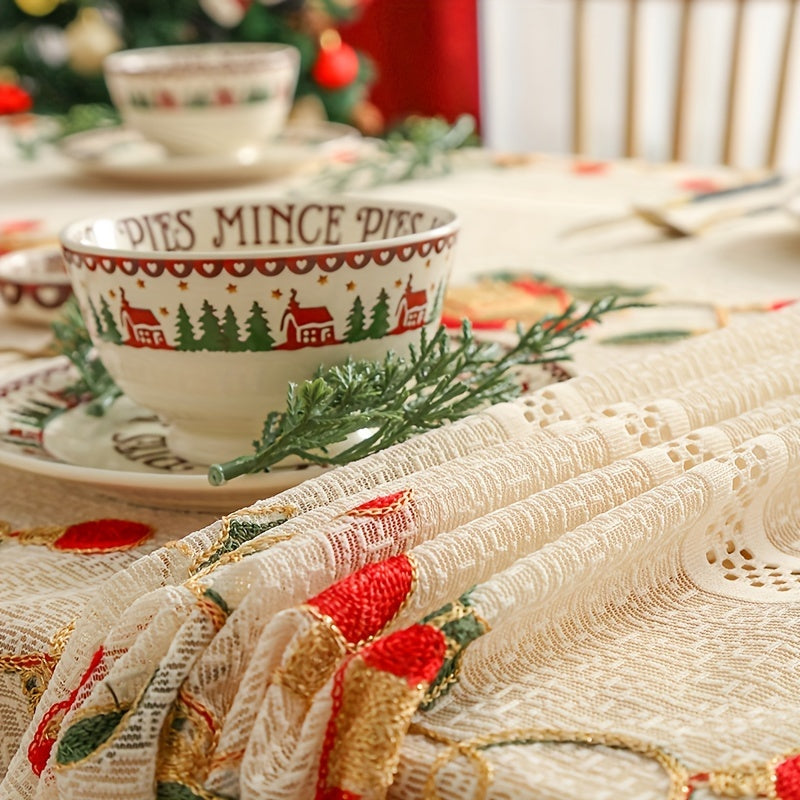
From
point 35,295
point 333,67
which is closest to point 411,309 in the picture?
point 35,295

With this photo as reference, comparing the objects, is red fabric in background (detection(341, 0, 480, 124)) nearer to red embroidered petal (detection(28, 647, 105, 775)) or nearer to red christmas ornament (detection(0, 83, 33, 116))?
red christmas ornament (detection(0, 83, 33, 116))

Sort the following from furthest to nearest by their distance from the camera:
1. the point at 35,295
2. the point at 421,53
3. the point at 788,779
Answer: the point at 421,53 < the point at 35,295 < the point at 788,779

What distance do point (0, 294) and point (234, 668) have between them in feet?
1.68

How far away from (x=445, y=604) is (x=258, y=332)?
18cm

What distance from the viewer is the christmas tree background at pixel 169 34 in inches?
88.6

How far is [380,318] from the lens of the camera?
49 centimetres

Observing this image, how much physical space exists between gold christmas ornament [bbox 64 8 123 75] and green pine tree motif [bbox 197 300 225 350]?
1.66 m

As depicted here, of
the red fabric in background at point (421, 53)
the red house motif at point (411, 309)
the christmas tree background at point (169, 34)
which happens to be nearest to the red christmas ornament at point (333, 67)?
the christmas tree background at point (169, 34)

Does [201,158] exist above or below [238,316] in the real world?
below

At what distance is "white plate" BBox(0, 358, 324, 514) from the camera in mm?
442

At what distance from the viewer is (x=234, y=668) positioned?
1.07 ft

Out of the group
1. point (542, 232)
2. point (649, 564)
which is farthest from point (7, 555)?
point (542, 232)

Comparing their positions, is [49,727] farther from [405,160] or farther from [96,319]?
[405,160]

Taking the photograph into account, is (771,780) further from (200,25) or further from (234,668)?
(200,25)
